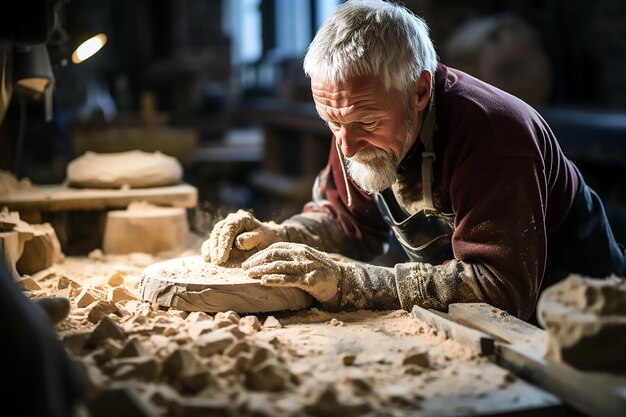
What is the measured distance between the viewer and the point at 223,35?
47.9 ft

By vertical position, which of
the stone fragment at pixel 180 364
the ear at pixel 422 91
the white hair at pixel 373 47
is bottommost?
the stone fragment at pixel 180 364

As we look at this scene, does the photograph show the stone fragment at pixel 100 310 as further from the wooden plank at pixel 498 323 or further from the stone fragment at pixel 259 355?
the wooden plank at pixel 498 323

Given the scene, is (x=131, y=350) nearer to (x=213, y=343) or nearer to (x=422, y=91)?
(x=213, y=343)

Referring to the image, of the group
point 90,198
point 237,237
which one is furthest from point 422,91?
point 90,198

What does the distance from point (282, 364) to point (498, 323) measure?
2.33 feet

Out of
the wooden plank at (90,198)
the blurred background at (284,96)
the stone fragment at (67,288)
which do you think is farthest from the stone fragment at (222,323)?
the wooden plank at (90,198)

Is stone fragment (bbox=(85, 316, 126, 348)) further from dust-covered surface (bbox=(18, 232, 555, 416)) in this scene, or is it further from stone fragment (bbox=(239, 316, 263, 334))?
stone fragment (bbox=(239, 316, 263, 334))

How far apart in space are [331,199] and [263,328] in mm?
1062

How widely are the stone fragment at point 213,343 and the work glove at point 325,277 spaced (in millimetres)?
408

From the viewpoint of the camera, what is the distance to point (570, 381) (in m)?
1.88

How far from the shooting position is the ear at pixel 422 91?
275cm

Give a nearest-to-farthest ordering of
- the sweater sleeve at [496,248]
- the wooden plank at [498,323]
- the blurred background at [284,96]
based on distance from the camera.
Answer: the wooden plank at [498,323] → the sweater sleeve at [496,248] → the blurred background at [284,96]

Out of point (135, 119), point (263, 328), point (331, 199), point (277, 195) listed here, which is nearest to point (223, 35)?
point (135, 119)

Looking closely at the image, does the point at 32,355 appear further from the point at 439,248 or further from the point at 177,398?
the point at 439,248
